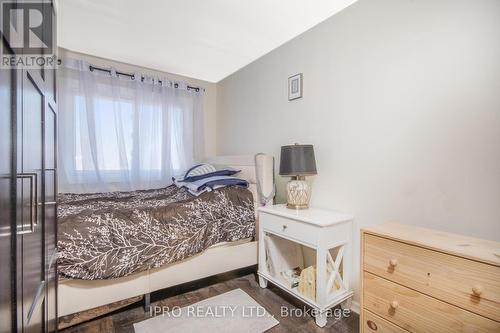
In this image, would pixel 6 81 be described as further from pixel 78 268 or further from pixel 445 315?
pixel 445 315

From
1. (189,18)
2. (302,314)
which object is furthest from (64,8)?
(302,314)

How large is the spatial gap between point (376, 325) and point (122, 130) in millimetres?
3042

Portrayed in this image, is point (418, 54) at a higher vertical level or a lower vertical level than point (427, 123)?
higher

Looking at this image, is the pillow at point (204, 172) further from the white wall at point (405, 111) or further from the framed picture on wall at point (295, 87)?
the framed picture on wall at point (295, 87)

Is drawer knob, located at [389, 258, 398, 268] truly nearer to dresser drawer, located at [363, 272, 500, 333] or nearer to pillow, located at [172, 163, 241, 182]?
dresser drawer, located at [363, 272, 500, 333]

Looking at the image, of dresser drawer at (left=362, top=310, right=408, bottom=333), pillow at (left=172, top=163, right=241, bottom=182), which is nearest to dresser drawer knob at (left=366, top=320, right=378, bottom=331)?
dresser drawer at (left=362, top=310, right=408, bottom=333)

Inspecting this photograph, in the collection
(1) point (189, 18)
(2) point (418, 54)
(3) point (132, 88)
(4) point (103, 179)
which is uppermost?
(1) point (189, 18)

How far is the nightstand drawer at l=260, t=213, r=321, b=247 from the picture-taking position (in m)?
1.68

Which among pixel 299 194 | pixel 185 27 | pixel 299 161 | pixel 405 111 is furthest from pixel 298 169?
pixel 185 27

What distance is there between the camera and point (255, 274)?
7.94 ft

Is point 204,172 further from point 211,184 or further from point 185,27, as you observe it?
point 185,27

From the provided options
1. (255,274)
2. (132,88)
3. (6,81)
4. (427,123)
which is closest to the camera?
(6,81)

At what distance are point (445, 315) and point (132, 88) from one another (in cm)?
345

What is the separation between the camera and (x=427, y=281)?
Answer: 1.14 metres
